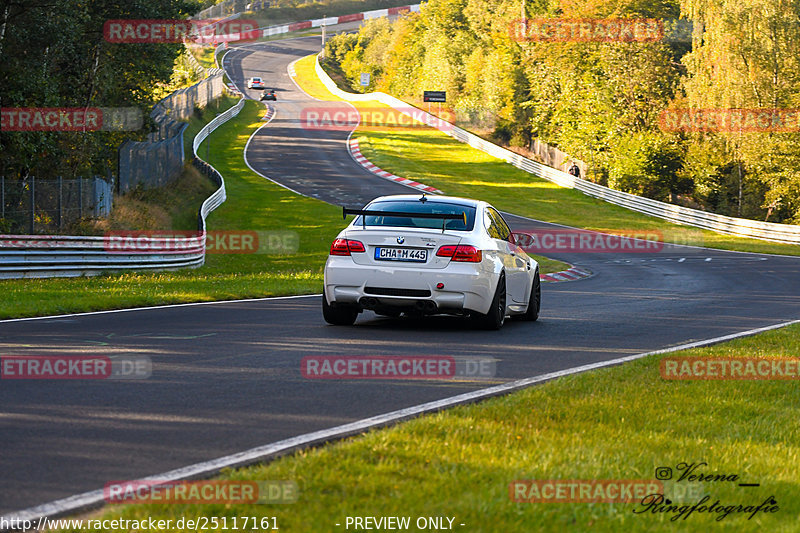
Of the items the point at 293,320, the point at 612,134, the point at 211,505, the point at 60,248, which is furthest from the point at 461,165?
the point at 211,505

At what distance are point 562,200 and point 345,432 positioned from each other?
1935 inches

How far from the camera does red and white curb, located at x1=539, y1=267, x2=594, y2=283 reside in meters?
27.0

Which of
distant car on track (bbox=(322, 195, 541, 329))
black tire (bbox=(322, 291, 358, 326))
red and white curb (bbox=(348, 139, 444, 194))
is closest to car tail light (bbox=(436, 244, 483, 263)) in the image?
distant car on track (bbox=(322, 195, 541, 329))

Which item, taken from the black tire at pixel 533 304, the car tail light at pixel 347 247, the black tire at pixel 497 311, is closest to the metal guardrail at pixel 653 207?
the black tire at pixel 533 304

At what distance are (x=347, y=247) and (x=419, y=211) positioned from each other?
3.47 ft

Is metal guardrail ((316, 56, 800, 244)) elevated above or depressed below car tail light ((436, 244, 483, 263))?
below

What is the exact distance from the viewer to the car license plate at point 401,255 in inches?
443

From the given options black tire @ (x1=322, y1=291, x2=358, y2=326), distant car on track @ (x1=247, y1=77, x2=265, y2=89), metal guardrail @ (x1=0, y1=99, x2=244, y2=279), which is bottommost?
metal guardrail @ (x1=0, y1=99, x2=244, y2=279)

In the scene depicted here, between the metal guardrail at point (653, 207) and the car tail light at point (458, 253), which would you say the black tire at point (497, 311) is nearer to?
the car tail light at point (458, 253)

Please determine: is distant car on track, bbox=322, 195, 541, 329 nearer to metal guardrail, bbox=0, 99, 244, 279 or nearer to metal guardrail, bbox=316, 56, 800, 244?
metal guardrail, bbox=0, 99, 244, 279

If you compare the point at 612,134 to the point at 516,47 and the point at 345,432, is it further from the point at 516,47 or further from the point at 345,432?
the point at 345,432

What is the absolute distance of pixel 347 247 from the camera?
11.5 meters

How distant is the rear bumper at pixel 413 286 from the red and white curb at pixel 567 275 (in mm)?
15387

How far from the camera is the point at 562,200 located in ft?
177
